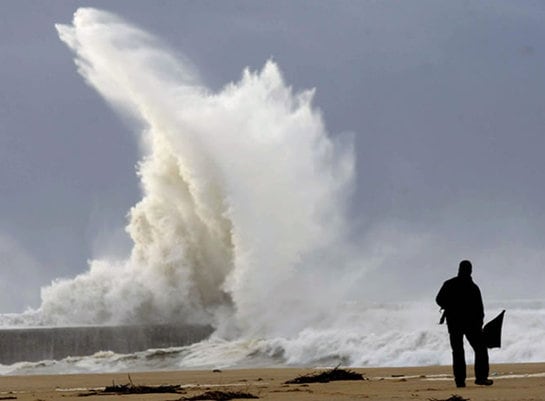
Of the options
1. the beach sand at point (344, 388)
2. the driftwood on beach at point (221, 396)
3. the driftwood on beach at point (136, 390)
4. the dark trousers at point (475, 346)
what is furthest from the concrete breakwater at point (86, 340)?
the dark trousers at point (475, 346)

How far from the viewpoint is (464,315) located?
36.1ft

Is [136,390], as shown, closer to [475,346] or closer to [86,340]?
Answer: [475,346]

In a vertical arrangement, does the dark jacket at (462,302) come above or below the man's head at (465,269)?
below

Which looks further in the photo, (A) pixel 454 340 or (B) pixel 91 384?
(B) pixel 91 384

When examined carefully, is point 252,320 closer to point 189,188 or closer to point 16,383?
point 189,188

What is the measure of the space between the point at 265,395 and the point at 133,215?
35.1 meters

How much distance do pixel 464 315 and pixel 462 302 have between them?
5.5 inches

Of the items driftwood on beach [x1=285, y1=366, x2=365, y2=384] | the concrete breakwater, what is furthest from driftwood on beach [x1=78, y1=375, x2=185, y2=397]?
the concrete breakwater

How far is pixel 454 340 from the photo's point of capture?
11.0 metres

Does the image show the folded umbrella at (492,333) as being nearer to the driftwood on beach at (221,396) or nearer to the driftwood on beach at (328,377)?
the driftwood on beach at (221,396)

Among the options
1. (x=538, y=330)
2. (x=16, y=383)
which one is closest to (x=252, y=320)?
(x=538, y=330)

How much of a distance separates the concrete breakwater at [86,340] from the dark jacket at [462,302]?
24581 millimetres

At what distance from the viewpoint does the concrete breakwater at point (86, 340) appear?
114ft

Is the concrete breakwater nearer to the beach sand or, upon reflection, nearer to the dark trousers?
the beach sand
